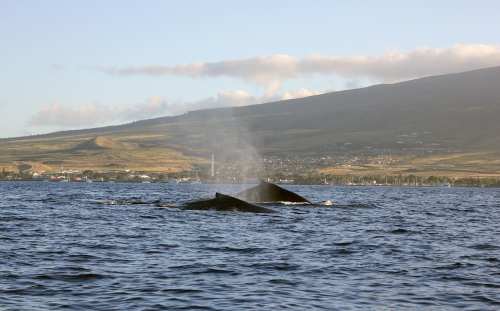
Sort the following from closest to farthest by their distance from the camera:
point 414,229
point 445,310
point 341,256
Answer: point 445,310 → point 341,256 → point 414,229

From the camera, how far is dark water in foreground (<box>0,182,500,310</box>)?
44.1 feet

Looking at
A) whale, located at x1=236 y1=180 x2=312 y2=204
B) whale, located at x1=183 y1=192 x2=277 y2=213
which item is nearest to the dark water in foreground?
whale, located at x1=183 y1=192 x2=277 y2=213

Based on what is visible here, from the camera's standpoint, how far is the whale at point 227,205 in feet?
127

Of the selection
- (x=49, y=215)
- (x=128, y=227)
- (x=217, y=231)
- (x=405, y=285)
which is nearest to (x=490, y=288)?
(x=405, y=285)

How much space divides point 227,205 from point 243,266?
863 inches

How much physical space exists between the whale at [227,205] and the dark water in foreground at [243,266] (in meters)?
6.95

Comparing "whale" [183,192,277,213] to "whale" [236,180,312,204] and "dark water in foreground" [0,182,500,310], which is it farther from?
"dark water in foreground" [0,182,500,310]

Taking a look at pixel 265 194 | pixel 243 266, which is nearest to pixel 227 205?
pixel 265 194

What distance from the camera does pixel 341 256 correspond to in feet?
67.0

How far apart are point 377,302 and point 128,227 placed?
18885mm

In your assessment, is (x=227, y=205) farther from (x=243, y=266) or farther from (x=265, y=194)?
(x=243, y=266)

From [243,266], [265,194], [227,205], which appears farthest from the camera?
[265,194]

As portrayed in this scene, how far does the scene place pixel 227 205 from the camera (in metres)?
39.8

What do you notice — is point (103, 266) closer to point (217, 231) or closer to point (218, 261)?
point (218, 261)
